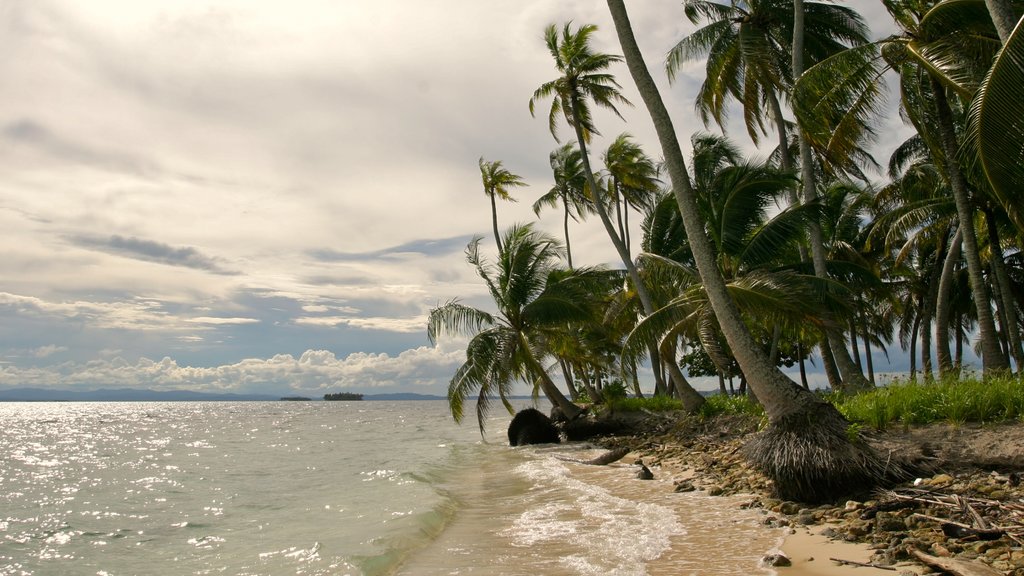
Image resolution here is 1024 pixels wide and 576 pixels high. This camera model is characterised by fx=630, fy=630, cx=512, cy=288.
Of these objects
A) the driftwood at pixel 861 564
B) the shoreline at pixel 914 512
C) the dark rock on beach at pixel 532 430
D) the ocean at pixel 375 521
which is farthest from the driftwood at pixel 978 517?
the dark rock on beach at pixel 532 430

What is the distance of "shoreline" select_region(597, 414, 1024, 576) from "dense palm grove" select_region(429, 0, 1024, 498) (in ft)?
1.94

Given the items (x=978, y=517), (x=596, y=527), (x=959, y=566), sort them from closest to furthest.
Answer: (x=959, y=566) < (x=978, y=517) < (x=596, y=527)

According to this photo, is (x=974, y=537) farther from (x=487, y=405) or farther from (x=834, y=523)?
(x=487, y=405)

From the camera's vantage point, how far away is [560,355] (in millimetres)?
24141

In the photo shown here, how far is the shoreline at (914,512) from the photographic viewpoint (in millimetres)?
5375

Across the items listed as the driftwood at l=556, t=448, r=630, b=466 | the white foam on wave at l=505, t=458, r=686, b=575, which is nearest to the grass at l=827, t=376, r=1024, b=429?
the white foam on wave at l=505, t=458, r=686, b=575

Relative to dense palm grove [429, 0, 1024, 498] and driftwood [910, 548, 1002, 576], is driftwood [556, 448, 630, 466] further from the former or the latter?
driftwood [910, 548, 1002, 576]

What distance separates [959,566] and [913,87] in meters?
11.9

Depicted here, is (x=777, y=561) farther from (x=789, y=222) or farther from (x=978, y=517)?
(x=789, y=222)

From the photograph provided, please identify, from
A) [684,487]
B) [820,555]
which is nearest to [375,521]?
[684,487]

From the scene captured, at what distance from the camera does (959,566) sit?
4.82m

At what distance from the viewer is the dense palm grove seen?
27.5 ft

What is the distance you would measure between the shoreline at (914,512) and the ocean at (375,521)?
0.42 m

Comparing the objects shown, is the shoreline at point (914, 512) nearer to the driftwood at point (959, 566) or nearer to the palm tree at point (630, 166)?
the driftwood at point (959, 566)
